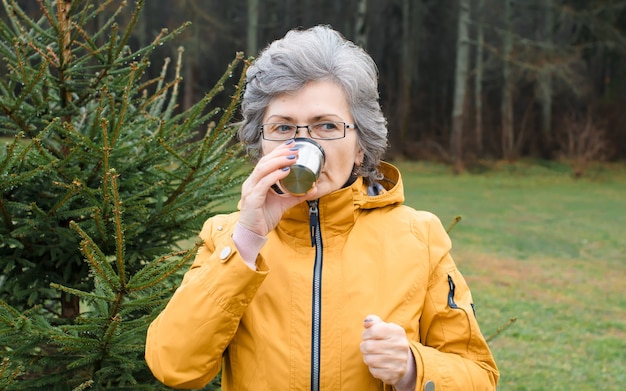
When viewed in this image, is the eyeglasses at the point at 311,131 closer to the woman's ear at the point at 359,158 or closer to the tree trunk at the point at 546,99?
the woman's ear at the point at 359,158

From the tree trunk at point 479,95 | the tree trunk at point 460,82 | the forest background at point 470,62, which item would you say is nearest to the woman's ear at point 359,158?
the forest background at point 470,62

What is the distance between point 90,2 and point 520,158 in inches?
1114

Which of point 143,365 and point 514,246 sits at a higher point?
point 143,365

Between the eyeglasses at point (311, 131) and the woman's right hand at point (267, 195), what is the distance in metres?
0.10

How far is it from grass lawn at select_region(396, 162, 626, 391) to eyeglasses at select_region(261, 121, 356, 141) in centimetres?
499

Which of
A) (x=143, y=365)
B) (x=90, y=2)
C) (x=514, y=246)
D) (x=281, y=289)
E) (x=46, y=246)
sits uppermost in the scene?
(x=90, y=2)

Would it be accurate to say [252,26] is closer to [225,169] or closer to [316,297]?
[225,169]

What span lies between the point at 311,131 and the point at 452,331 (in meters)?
0.63

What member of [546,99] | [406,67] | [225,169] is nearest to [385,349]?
[225,169]

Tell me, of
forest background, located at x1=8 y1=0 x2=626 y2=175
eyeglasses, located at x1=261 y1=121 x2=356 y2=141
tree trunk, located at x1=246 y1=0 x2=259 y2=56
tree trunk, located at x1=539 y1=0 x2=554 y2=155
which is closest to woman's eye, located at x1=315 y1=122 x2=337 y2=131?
eyeglasses, located at x1=261 y1=121 x2=356 y2=141

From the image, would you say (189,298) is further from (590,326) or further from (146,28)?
(146,28)

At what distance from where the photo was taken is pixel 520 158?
29.3m

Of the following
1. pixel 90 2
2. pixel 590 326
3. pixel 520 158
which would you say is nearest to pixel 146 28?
pixel 520 158

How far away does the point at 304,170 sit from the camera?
1.63 metres
